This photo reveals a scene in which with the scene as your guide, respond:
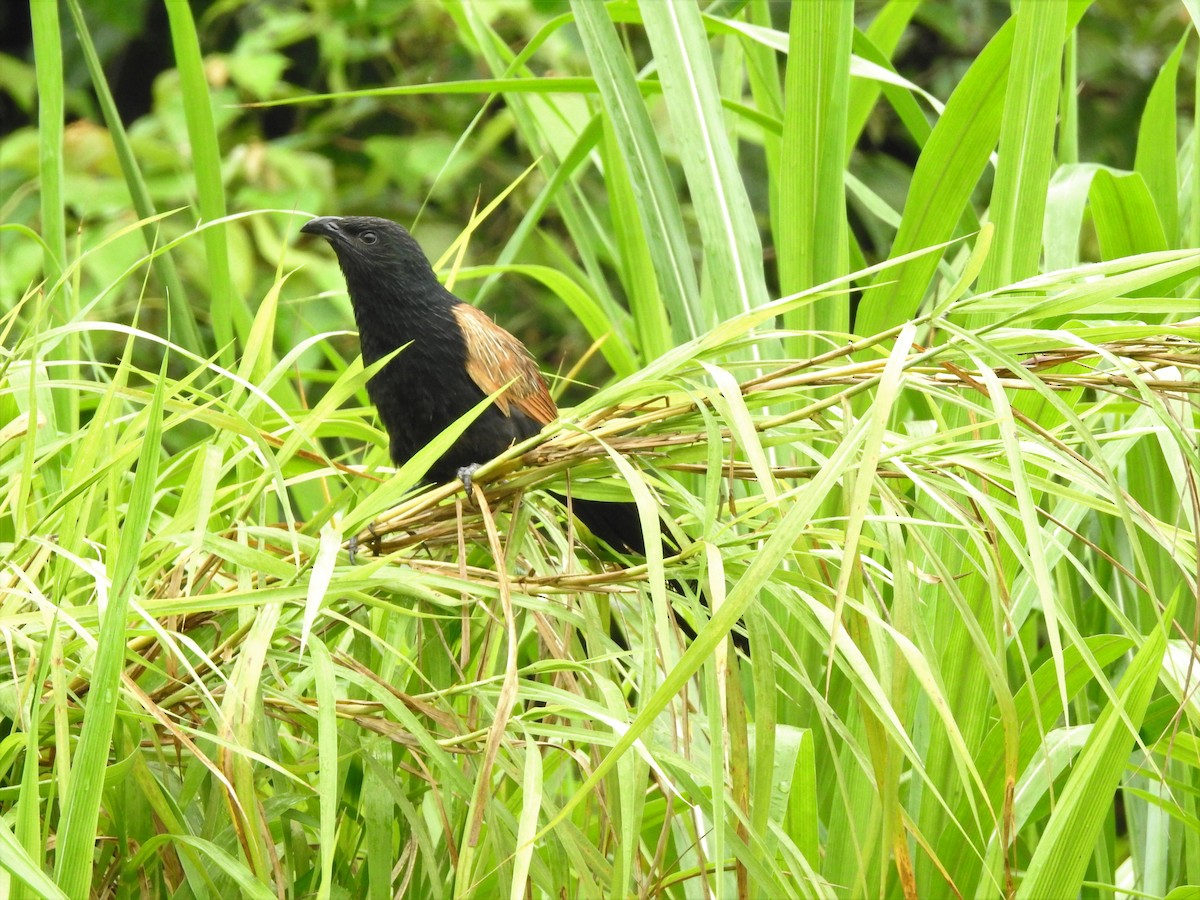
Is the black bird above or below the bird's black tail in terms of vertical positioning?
above

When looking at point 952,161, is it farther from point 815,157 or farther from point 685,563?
point 685,563

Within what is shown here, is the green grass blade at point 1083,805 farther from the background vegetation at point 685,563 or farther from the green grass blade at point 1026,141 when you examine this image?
the green grass blade at point 1026,141

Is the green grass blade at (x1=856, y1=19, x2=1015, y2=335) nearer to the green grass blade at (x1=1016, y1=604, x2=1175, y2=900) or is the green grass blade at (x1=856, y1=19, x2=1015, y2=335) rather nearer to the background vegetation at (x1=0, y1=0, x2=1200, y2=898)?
the background vegetation at (x1=0, y1=0, x2=1200, y2=898)

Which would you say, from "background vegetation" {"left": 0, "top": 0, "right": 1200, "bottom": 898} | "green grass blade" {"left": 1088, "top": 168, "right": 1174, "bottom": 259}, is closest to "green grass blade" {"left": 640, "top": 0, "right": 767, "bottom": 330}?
"background vegetation" {"left": 0, "top": 0, "right": 1200, "bottom": 898}

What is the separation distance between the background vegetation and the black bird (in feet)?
0.32

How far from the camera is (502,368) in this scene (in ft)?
6.27

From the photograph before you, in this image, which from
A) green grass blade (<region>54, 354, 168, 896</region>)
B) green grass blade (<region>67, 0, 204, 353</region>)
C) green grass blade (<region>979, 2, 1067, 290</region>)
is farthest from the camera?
green grass blade (<region>67, 0, 204, 353</region>)

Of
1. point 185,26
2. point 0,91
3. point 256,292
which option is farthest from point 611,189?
point 0,91

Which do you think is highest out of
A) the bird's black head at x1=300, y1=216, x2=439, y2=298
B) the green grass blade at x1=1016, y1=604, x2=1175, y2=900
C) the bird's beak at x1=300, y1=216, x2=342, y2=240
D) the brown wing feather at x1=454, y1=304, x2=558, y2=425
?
the bird's beak at x1=300, y1=216, x2=342, y2=240

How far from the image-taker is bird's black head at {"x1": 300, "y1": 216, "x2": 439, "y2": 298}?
1.91m

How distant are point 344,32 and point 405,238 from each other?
10.7ft

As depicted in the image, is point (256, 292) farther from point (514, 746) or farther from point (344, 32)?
point (514, 746)

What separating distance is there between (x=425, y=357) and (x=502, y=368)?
4.7 inches

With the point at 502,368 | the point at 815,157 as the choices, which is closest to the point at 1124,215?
the point at 815,157
